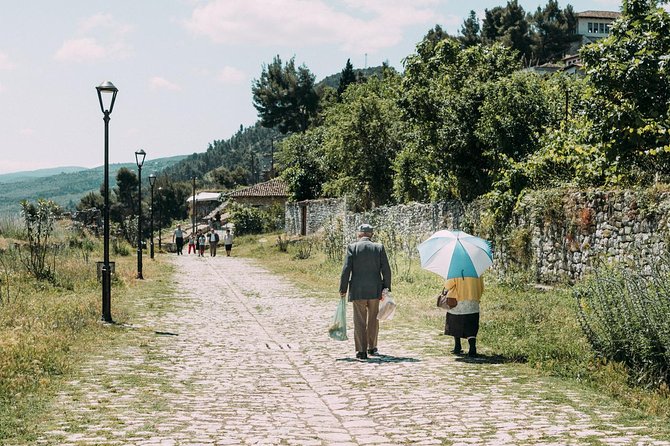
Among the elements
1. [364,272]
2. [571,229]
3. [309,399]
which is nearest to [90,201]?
[571,229]

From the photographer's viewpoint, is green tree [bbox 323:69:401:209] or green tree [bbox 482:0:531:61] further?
green tree [bbox 482:0:531:61]

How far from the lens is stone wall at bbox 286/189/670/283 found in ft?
48.2

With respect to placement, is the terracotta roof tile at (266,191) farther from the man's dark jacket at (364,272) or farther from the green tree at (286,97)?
the man's dark jacket at (364,272)

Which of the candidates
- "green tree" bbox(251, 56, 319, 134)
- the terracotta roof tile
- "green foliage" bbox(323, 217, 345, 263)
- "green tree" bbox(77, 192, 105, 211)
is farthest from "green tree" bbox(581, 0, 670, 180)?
"green tree" bbox(77, 192, 105, 211)

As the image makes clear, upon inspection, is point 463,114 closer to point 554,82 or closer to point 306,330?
point 554,82

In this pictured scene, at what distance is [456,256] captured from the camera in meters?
11.0

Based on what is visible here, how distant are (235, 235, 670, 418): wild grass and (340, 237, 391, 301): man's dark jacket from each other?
5.36 feet

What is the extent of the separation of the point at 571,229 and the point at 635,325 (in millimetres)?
9296

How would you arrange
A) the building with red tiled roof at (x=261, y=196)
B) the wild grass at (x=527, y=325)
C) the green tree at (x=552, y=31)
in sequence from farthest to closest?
the green tree at (x=552, y=31), the building with red tiled roof at (x=261, y=196), the wild grass at (x=527, y=325)

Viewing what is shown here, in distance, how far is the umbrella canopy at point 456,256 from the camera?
10875 millimetres

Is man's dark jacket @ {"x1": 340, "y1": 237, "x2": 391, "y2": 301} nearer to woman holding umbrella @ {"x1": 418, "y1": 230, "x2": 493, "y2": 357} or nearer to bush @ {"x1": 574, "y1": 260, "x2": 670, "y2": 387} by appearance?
woman holding umbrella @ {"x1": 418, "y1": 230, "x2": 493, "y2": 357}

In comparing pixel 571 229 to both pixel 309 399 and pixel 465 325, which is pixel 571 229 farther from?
pixel 309 399

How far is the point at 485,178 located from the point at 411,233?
4.38 metres

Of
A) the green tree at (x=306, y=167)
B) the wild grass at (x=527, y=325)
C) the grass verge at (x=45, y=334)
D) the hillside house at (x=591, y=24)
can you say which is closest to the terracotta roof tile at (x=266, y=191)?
the green tree at (x=306, y=167)
